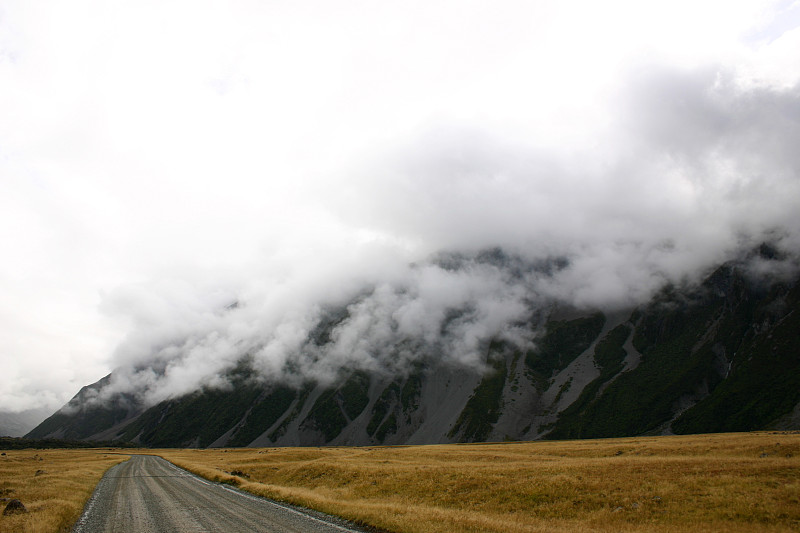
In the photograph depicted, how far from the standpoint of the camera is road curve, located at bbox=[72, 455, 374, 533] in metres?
21.7

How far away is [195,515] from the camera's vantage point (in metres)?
25.7

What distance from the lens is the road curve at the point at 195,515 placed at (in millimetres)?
21703

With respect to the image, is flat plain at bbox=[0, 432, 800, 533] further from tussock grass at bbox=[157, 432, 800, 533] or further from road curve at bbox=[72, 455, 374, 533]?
road curve at bbox=[72, 455, 374, 533]

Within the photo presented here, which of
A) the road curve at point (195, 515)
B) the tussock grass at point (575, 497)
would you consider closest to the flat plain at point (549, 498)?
the tussock grass at point (575, 497)

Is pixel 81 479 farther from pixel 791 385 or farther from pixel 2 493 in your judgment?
pixel 791 385

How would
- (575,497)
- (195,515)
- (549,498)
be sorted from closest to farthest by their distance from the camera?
(195,515), (575,497), (549,498)

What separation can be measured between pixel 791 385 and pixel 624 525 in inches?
9586

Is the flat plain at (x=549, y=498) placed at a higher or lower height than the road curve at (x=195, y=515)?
lower

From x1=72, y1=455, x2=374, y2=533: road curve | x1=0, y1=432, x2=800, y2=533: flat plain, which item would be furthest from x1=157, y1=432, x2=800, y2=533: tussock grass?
x1=72, y1=455, x2=374, y2=533: road curve

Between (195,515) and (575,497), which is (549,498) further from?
(195,515)

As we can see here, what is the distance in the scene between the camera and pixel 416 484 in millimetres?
36375

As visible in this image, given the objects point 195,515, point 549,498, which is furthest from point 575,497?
point 195,515

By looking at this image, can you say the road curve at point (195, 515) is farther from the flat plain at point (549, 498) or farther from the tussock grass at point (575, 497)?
the tussock grass at point (575, 497)

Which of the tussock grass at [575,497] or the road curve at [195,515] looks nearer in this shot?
the tussock grass at [575,497]
